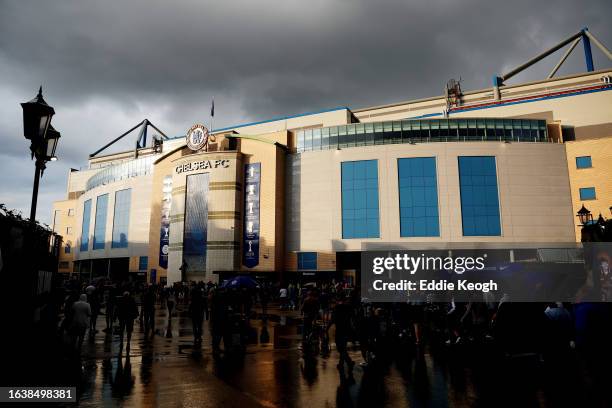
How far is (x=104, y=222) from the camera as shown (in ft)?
226

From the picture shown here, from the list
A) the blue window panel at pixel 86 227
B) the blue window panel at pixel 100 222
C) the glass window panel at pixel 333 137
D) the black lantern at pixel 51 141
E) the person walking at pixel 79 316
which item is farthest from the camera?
the blue window panel at pixel 86 227

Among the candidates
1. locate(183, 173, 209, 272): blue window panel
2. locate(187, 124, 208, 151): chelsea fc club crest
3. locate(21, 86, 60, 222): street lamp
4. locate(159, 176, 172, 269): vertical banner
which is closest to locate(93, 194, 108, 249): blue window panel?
locate(159, 176, 172, 269): vertical banner

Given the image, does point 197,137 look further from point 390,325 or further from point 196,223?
point 390,325

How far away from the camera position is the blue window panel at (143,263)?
59781 mm

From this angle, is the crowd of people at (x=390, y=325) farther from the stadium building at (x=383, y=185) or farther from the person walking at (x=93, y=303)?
the stadium building at (x=383, y=185)

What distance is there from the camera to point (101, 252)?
223ft

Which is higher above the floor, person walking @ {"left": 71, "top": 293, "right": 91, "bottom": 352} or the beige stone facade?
the beige stone facade

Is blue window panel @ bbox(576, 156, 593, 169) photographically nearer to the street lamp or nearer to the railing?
the street lamp

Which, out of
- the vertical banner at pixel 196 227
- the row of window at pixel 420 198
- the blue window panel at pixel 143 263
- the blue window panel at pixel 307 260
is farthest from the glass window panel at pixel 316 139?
the blue window panel at pixel 143 263

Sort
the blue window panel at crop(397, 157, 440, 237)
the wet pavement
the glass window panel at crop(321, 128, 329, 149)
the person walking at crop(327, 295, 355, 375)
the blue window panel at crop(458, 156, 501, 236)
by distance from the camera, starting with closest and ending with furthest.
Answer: the wet pavement, the person walking at crop(327, 295, 355, 375), the blue window panel at crop(458, 156, 501, 236), the blue window panel at crop(397, 157, 440, 237), the glass window panel at crop(321, 128, 329, 149)

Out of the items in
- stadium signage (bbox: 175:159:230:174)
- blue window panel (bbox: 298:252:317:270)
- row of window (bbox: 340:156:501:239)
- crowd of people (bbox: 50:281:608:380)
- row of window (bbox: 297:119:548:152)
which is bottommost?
crowd of people (bbox: 50:281:608:380)

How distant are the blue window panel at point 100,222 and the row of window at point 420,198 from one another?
45.1 metres

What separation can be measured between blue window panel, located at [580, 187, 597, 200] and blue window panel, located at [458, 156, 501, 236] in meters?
8.71

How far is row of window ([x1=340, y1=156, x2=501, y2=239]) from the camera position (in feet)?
143
